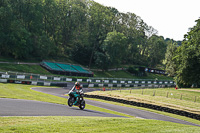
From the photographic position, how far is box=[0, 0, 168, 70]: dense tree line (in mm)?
57697

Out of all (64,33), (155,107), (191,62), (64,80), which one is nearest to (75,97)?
(155,107)

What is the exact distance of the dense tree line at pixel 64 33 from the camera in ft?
189

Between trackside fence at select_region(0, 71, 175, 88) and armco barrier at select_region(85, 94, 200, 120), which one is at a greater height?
trackside fence at select_region(0, 71, 175, 88)

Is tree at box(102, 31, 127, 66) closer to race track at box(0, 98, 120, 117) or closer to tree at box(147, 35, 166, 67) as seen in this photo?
tree at box(147, 35, 166, 67)

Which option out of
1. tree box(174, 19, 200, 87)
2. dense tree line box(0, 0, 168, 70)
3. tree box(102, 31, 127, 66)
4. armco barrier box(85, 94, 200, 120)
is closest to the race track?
armco barrier box(85, 94, 200, 120)

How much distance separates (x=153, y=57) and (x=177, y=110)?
292 feet

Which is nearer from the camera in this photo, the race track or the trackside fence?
the race track

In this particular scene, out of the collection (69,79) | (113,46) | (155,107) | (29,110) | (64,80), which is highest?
(113,46)

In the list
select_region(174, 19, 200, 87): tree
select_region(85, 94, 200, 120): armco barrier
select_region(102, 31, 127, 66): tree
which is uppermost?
select_region(102, 31, 127, 66): tree

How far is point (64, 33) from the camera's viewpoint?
85.6m

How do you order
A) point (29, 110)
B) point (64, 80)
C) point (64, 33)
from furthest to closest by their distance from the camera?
point (64, 33)
point (64, 80)
point (29, 110)

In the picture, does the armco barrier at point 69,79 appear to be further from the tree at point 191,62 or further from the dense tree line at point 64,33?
the dense tree line at point 64,33

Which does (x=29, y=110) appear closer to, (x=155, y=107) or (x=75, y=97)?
(x=75, y=97)

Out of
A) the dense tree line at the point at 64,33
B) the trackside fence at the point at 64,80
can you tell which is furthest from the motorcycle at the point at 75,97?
the dense tree line at the point at 64,33
